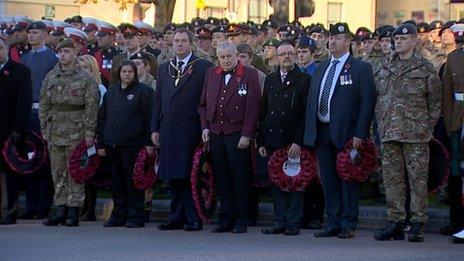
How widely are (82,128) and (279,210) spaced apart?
270 centimetres

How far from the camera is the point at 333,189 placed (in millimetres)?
14867

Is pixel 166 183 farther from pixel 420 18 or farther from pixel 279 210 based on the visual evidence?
pixel 420 18

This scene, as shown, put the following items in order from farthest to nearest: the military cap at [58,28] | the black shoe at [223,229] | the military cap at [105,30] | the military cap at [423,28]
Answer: the military cap at [423,28]
the military cap at [58,28]
the military cap at [105,30]
the black shoe at [223,229]

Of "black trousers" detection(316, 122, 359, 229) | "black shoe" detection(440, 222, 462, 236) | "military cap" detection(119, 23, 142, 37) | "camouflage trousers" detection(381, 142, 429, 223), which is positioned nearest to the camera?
"camouflage trousers" detection(381, 142, 429, 223)

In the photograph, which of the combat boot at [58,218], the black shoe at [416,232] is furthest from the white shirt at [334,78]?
the combat boot at [58,218]

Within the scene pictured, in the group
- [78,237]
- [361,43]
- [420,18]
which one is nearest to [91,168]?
[78,237]

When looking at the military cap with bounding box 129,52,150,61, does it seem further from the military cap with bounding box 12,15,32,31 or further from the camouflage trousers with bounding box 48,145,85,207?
the military cap with bounding box 12,15,32,31

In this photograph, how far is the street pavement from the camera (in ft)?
43.5

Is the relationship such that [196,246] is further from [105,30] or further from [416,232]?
[105,30]

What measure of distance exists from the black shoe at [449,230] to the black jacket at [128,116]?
362 centimetres

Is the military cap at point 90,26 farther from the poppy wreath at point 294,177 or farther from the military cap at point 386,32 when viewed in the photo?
the poppy wreath at point 294,177

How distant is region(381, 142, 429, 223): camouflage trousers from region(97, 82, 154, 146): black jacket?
307cm

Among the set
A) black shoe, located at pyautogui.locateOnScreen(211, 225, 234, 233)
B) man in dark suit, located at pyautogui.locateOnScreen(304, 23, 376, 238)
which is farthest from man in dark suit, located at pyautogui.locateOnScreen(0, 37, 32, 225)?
man in dark suit, located at pyautogui.locateOnScreen(304, 23, 376, 238)

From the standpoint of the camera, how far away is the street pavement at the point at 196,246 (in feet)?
43.5
